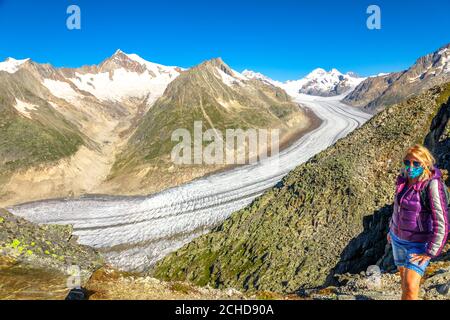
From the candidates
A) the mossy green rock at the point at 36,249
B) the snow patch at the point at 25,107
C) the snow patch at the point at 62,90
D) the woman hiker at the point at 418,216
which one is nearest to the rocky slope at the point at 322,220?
the mossy green rock at the point at 36,249

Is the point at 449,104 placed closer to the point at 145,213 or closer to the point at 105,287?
the point at 105,287

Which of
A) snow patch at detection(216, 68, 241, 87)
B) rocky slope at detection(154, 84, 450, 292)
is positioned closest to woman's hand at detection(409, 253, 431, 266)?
rocky slope at detection(154, 84, 450, 292)

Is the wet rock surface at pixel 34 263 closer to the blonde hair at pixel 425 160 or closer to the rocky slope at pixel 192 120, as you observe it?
the blonde hair at pixel 425 160

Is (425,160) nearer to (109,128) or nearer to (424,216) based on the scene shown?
(424,216)

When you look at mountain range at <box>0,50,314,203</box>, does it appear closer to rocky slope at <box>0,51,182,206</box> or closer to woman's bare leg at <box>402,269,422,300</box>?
rocky slope at <box>0,51,182,206</box>

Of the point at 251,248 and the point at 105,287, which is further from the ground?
the point at 105,287

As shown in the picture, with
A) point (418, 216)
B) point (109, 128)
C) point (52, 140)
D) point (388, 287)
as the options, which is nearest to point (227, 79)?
point (109, 128)

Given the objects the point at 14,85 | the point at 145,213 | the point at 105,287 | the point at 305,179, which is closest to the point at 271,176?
the point at 145,213
